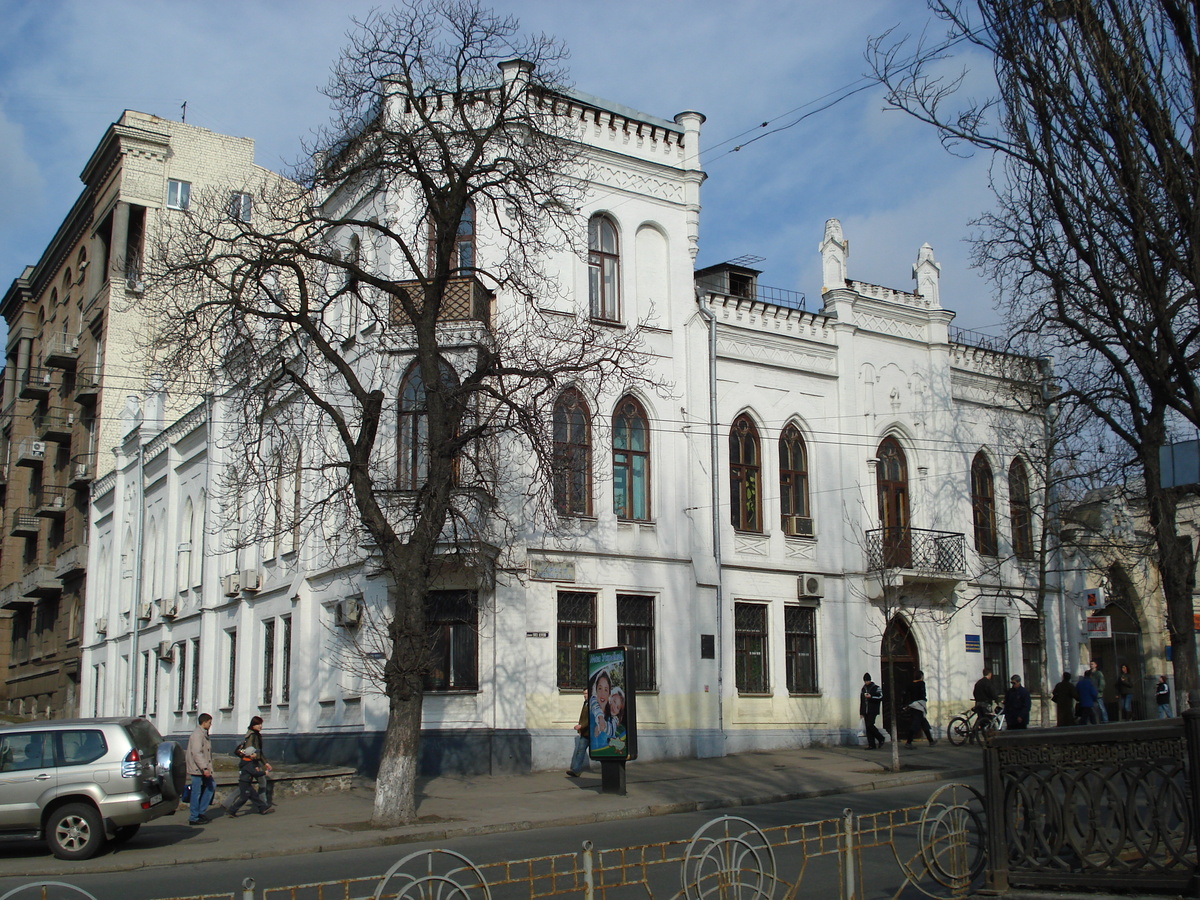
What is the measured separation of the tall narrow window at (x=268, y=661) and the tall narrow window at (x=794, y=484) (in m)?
12.5

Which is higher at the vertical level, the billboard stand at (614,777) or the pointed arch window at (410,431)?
the pointed arch window at (410,431)

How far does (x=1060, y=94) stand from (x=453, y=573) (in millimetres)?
14345

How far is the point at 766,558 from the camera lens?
27.4 metres

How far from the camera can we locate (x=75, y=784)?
15117mm

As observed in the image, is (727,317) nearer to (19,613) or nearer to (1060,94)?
(1060,94)

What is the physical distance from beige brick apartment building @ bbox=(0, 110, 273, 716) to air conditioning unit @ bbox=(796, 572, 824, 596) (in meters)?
23.2

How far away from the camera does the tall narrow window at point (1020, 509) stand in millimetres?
31984

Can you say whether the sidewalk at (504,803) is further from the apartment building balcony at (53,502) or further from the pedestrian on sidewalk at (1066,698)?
the apartment building balcony at (53,502)

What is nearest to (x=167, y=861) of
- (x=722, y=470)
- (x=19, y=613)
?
(x=722, y=470)

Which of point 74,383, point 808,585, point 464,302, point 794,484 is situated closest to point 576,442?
point 464,302

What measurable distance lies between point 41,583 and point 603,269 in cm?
3333

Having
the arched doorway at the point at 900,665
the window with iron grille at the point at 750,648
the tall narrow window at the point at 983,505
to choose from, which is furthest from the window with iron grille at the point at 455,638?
the tall narrow window at the point at 983,505

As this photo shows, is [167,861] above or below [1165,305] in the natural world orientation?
below

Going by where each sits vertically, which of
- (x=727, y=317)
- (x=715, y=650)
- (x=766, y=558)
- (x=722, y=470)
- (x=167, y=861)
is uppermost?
(x=727, y=317)
